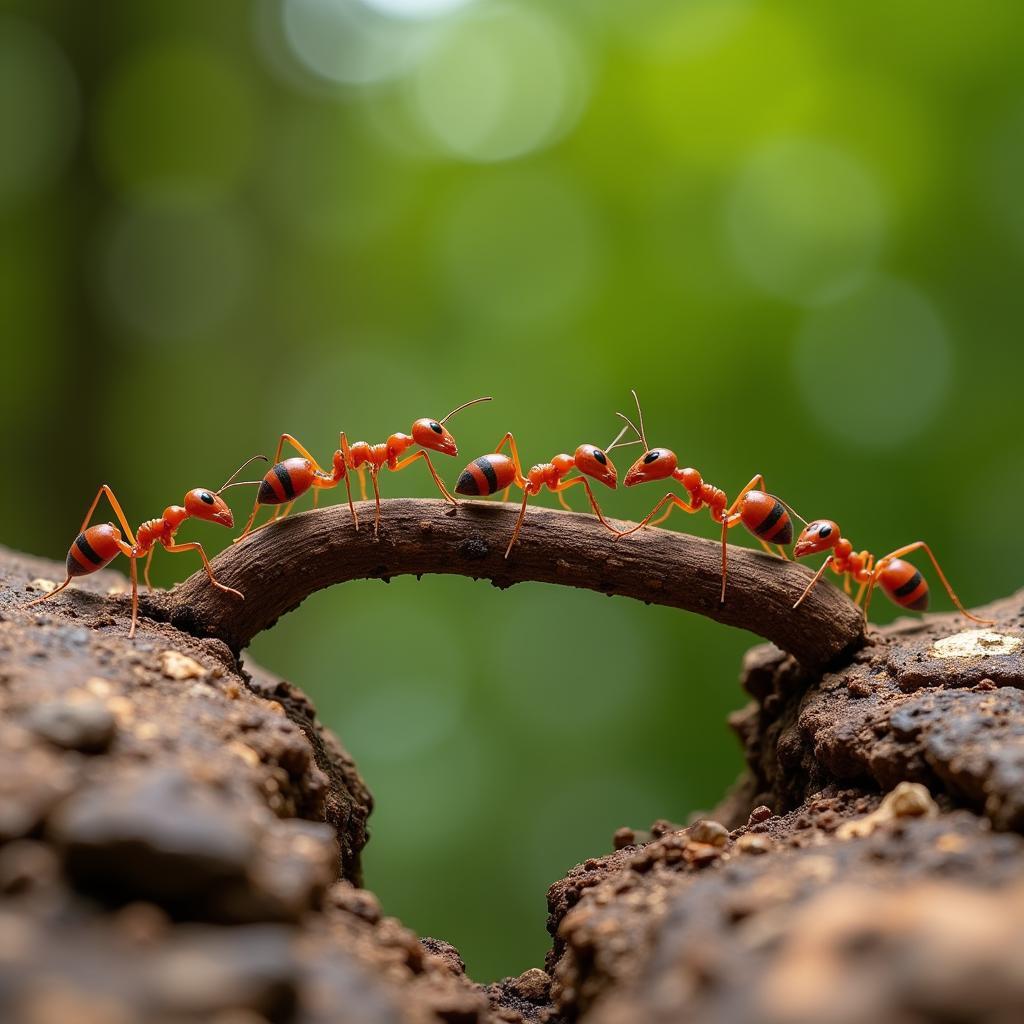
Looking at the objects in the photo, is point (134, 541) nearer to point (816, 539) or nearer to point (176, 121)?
point (816, 539)

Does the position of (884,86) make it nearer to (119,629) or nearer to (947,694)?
(947,694)

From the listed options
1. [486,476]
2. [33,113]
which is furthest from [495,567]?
[33,113]

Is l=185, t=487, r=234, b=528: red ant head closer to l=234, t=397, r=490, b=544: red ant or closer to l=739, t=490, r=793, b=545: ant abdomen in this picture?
l=234, t=397, r=490, b=544: red ant

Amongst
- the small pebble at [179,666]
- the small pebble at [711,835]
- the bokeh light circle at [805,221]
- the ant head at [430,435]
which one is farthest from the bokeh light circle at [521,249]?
the small pebble at [711,835]

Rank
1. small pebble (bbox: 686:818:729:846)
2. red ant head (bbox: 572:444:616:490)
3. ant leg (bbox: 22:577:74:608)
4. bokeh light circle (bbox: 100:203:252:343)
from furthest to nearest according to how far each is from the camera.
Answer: bokeh light circle (bbox: 100:203:252:343) → red ant head (bbox: 572:444:616:490) → ant leg (bbox: 22:577:74:608) → small pebble (bbox: 686:818:729:846)

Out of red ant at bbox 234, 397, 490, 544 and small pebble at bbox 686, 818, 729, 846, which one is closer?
small pebble at bbox 686, 818, 729, 846

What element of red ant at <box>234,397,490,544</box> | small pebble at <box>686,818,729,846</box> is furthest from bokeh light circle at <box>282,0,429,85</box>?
small pebble at <box>686,818,729,846</box>

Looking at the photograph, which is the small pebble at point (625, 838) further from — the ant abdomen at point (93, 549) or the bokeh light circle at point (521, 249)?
the bokeh light circle at point (521, 249)
